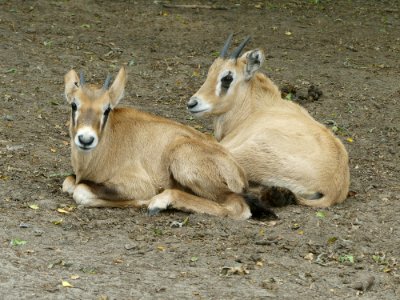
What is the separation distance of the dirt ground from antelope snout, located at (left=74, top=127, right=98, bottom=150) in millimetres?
632

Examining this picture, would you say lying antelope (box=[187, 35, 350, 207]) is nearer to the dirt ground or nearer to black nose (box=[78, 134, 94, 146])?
the dirt ground

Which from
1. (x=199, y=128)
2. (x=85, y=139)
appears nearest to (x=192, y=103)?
(x=199, y=128)

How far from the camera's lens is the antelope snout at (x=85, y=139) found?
8734mm

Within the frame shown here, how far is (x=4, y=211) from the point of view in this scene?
8.73m

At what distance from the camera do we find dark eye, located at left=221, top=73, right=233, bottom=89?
11.0 m

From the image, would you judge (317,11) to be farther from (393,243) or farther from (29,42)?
(393,243)

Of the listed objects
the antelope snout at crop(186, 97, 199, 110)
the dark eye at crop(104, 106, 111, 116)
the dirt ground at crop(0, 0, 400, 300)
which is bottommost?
the dirt ground at crop(0, 0, 400, 300)

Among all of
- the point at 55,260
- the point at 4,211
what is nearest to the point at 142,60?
the point at 4,211

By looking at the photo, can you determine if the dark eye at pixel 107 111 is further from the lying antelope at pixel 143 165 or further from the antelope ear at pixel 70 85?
the antelope ear at pixel 70 85

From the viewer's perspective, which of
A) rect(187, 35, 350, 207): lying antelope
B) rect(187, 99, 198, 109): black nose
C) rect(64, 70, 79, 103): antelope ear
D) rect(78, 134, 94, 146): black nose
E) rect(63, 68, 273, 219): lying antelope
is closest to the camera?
rect(78, 134, 94, 146): black nose

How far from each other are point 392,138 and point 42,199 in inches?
200

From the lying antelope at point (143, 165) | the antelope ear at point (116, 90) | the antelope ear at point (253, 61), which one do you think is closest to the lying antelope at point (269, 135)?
the antelope ear at point (253, 61)

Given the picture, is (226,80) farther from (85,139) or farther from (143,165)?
(85,139)

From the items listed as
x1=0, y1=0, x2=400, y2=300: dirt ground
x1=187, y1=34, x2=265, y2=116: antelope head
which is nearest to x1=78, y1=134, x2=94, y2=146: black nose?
x1=0, y1=0, x2=400, y2=300: dirt ground
